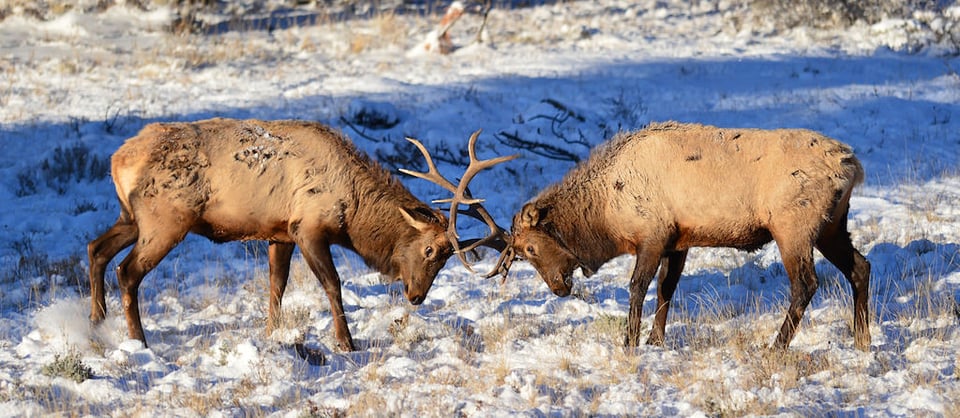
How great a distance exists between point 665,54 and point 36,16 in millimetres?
11172

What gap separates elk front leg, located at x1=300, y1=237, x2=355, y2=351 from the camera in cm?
754

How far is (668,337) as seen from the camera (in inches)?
303

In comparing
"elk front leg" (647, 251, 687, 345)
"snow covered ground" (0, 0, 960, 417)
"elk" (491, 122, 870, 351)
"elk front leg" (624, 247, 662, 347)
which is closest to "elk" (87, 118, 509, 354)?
"snow covered ground" (0, 0, 960, 417)

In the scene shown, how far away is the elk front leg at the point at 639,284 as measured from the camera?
7402 millimetres

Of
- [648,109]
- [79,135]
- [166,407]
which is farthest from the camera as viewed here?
[648,109]

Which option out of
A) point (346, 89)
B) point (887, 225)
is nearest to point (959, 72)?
point (887, 225)

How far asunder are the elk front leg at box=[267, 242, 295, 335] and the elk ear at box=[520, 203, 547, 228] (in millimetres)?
1903

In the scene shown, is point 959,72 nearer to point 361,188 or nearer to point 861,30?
point 861,30

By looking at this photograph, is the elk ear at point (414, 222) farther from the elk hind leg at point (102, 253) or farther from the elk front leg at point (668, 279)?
the elk hind leg at point (102, 253)

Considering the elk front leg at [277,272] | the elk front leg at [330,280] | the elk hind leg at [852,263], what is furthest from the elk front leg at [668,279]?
the elk front leg at [277,272]

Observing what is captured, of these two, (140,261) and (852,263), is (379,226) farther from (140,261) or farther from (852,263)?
(852,263)

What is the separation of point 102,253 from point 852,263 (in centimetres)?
551

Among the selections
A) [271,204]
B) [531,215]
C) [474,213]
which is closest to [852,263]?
[531,215]

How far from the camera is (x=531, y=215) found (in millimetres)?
7824
